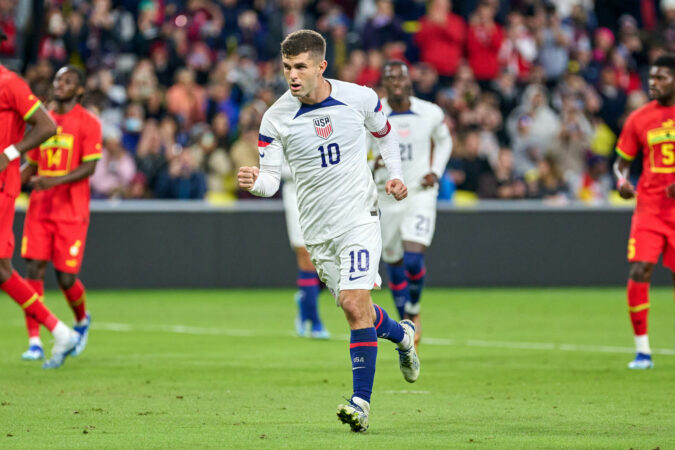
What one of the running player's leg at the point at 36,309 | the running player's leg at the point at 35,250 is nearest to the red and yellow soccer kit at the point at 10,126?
the running player's leg at the point at 36,309

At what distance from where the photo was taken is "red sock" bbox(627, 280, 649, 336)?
37.3 ft

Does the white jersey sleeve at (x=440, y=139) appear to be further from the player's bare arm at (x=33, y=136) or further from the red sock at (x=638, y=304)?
the player's bare arm at (x=33, y=136)

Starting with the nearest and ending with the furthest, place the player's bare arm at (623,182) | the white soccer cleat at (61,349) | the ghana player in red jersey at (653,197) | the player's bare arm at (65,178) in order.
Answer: the white soccer cleat at (61,349) → the player's bare arm at (623,182) → the ghana player in red jersey at (653,197) → the player's bare arm at (65,178)

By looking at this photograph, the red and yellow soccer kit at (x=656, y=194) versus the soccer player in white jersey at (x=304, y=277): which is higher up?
the red and yellow soccer kit at (x=656, y=194)

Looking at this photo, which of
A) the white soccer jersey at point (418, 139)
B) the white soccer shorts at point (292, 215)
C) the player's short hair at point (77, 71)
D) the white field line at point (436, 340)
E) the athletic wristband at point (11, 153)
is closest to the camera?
the athletic wristband at point (11, 153)

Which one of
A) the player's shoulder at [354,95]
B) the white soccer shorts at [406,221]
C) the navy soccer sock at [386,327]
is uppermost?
the player's shoulder at [354,95]

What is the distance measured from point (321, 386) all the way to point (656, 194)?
353 centimetres

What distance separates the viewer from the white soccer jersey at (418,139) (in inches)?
492

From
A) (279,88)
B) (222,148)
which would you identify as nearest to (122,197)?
(222,148)

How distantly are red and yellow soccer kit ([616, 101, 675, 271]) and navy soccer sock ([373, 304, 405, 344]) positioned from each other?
3.48 m

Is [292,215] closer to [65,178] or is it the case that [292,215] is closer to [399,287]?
[399,287]

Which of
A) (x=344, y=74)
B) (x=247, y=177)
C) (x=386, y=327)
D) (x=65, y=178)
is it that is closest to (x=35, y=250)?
(x=65, y=178)

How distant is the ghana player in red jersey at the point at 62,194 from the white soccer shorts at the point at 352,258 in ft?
13.8

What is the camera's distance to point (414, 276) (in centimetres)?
1233
